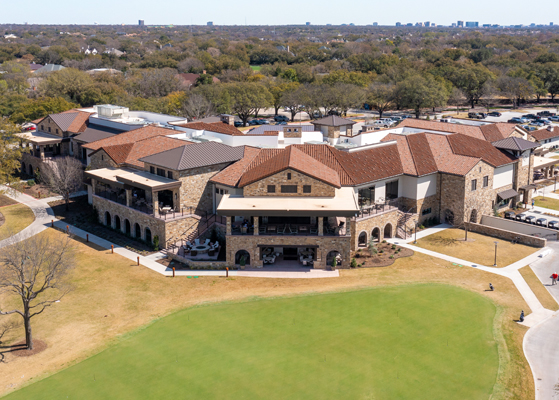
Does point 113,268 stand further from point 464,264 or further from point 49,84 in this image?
point 49,84

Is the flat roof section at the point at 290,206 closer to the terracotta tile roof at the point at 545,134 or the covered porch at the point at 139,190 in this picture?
the covered porch at the point at 139,190

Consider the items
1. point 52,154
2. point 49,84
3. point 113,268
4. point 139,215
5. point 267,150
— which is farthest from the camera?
point 49,84

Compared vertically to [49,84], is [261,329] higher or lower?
lower

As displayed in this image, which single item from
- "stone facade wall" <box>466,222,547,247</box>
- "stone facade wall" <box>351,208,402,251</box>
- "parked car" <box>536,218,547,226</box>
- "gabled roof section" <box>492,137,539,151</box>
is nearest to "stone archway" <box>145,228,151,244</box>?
"stone facade wall" <box>351,208,402,251</box>

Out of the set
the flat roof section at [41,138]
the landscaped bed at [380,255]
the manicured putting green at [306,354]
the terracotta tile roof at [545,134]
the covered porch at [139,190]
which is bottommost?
the manicured putting green at [306,354]

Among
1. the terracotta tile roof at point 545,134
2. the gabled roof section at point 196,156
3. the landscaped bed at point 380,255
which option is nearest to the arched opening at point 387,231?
the landscaped bed at point 380,255

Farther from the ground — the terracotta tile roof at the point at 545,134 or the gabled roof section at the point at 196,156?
the gabled roof section at the point at 196,156

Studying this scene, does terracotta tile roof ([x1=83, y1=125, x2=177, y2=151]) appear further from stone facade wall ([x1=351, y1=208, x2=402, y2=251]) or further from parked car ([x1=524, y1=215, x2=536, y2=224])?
parked car ([x1=524, y1=215, x2=536, y2=224])

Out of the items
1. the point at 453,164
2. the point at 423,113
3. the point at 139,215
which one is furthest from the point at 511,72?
the point at 139,215

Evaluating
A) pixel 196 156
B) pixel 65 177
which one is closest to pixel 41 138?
pixel 65 177
